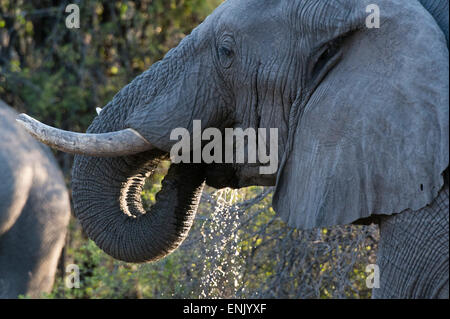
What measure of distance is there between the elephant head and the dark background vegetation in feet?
2.18

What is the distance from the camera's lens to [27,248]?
4.62m

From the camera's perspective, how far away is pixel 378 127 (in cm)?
191

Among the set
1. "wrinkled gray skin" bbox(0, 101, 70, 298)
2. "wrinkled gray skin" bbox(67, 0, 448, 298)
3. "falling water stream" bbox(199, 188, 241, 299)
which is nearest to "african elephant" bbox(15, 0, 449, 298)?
"wrinkled gray skin" bbox(67, 0, 448, 298)

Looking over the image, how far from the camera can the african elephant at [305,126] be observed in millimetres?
1868

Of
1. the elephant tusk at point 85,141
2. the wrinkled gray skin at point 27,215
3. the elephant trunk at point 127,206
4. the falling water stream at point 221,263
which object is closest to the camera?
the elephant tusk at point 85,141

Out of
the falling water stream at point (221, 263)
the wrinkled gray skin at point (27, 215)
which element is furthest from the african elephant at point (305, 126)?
the wrinkled gray skin at point (27, 215)

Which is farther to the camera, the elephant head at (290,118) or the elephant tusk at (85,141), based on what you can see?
the elephant tusk at (85,141)

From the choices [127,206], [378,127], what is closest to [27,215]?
[127,206]

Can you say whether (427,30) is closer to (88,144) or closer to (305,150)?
(305,150)

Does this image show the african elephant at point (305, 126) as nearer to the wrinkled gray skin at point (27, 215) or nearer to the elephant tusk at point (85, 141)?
the elephant tusk at point (85, 141)

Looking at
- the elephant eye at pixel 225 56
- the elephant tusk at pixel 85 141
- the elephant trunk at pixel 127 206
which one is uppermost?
the elephant eye at pixel 225 56

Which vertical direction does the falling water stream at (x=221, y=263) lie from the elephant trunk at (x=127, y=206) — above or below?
below

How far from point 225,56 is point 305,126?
322 mm

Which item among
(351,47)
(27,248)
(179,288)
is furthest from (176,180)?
(27,248)
